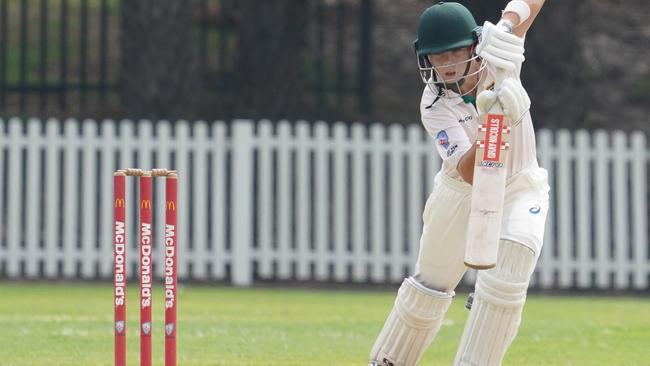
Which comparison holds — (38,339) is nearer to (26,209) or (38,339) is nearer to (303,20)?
(26,209)

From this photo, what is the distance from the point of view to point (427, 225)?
5.92 meters

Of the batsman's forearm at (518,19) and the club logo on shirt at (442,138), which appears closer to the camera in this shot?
the batsman's forearm at (518,19)

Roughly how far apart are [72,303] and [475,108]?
565 cm

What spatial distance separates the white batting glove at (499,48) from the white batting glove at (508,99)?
67 mm

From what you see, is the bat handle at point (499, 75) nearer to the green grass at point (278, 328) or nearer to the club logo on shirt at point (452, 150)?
the club logo on shirt at point (452, 150)

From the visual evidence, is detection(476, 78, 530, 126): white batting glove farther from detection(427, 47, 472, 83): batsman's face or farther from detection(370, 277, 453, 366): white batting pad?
detection(370, 277, 453, 366): white batting pad

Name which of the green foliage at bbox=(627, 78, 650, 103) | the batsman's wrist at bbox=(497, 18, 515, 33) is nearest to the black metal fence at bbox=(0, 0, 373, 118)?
the green foliage at bbox=(627, 78, 650, 103)

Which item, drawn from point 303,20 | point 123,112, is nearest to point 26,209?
point 123,112

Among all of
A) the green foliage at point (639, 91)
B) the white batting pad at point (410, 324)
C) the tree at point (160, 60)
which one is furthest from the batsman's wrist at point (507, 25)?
the green foliage at point (639, 91)

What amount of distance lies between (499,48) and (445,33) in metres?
0.29

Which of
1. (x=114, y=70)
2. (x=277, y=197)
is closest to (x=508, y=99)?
(x=277, y=197)

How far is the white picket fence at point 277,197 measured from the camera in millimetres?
12664

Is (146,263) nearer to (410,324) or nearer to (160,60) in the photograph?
(410,324)

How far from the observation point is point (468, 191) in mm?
5836
